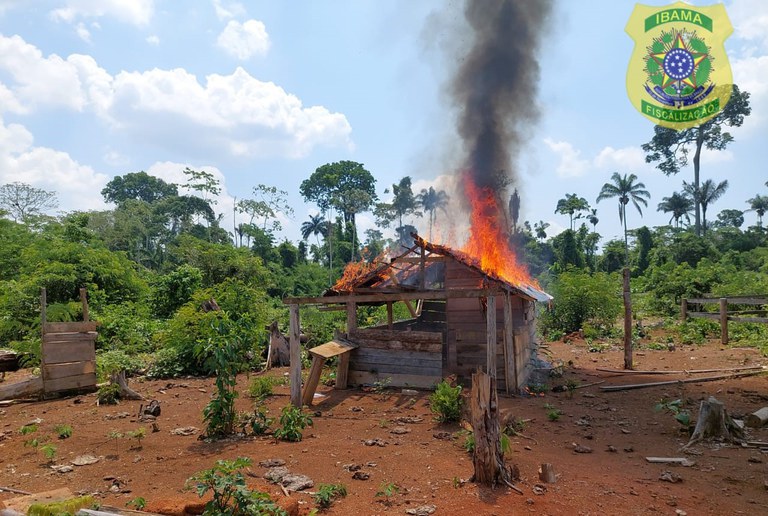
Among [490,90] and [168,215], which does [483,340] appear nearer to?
[490,90]

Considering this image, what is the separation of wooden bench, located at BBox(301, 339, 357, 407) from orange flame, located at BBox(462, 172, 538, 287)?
4411 mm

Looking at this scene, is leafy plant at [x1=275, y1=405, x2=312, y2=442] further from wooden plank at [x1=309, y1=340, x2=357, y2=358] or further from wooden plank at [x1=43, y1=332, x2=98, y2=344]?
wooden plank at [x1=43, y1=332, x2=98, y2=344]

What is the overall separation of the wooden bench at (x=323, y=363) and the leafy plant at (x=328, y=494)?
472 cm

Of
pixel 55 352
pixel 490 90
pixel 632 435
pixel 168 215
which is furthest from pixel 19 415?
pixel 168 215

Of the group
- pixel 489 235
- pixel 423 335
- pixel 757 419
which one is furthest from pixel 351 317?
pixel 757 419

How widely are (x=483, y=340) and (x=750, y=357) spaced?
8603 mm

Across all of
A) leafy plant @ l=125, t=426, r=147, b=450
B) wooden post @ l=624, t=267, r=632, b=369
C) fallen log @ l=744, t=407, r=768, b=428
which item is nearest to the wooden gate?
leafy plant @ l=125, t=426, r=147, b=450

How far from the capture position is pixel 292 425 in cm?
785

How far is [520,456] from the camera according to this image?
6676 mm

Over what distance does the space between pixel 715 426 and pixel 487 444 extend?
4.34 metres

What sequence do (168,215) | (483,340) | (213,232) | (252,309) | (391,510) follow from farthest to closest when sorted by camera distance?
1. (168,215)
2. (213,232)
3. (252,309)
4. (483,340)
5. (391,510)

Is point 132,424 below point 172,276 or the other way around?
below

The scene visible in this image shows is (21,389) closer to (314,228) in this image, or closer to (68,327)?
(68,327)

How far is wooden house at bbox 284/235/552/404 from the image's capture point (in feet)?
34.8
